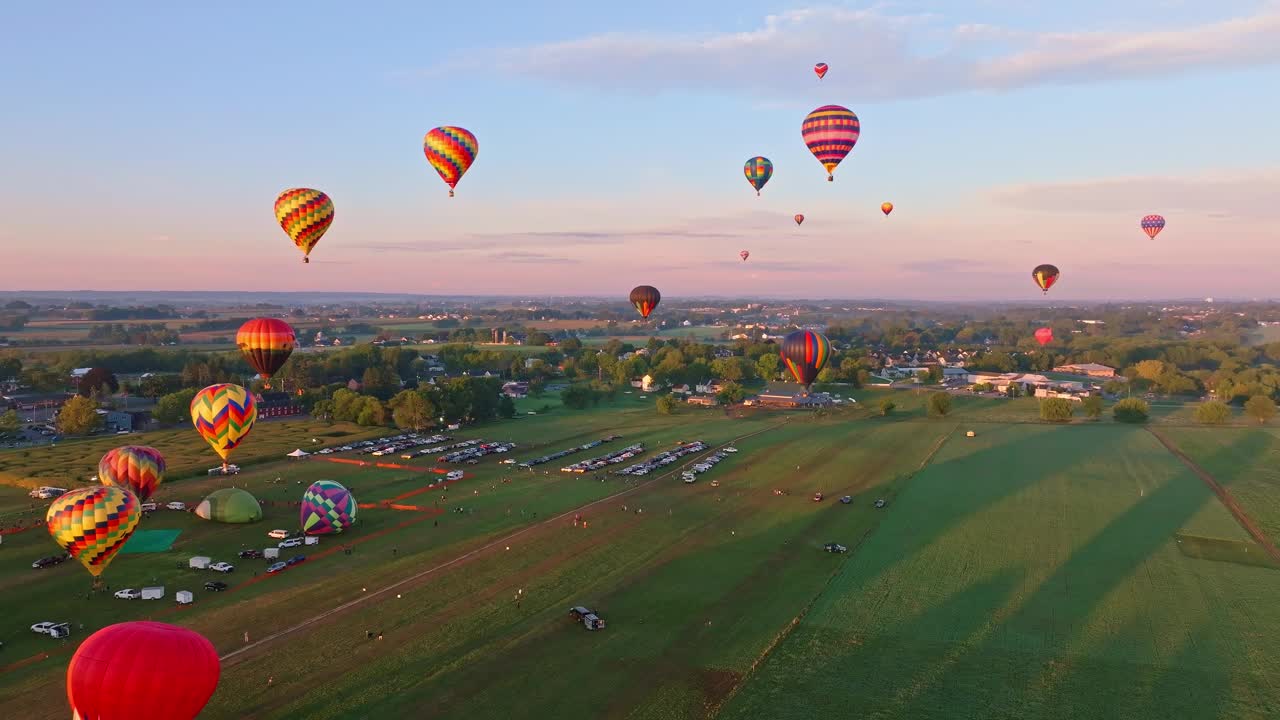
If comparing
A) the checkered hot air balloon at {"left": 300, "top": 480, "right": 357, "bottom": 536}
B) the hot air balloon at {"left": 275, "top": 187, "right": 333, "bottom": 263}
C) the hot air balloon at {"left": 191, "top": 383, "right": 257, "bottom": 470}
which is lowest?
the checkered hot air balloon at {"left": 300, "top": 480, "right": 357, "bottom": 536}

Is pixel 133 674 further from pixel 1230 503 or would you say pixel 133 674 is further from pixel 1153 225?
pixel 1153 225

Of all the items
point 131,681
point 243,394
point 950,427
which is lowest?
point 950,427

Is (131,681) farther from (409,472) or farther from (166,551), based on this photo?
(409,472)

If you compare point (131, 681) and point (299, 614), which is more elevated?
point (131, 681)

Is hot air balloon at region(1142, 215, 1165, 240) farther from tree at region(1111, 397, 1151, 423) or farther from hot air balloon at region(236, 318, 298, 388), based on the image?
A: hot air balloon at region(236, 318, 298, 388)

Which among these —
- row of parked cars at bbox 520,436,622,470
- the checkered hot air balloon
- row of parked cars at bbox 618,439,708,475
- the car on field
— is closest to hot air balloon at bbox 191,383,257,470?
the checkered hot air balloon

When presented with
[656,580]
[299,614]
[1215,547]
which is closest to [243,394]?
[299,614]

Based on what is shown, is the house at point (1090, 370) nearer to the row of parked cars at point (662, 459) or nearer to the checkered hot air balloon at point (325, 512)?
the row of parked cars at point (662, 459)
